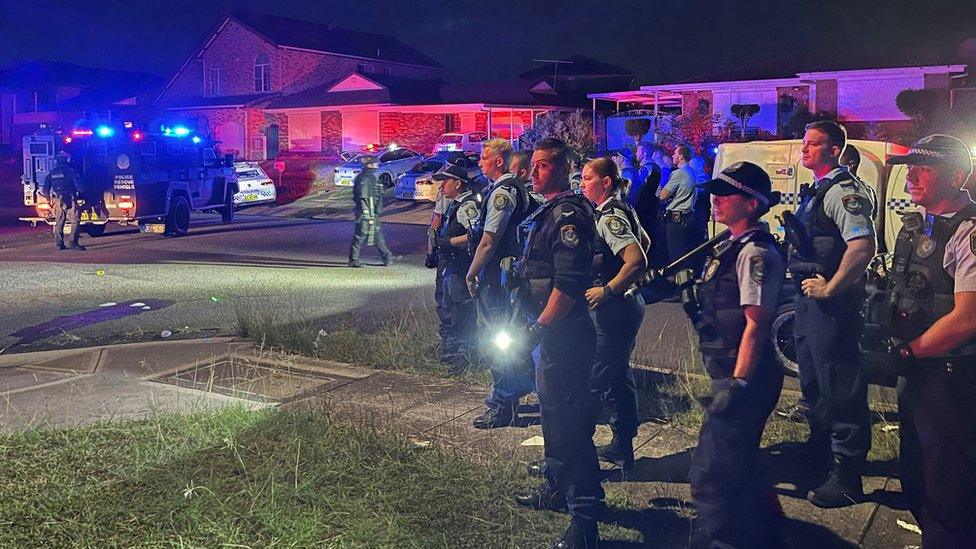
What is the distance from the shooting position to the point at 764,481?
4.07 m

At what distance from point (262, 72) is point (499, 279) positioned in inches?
1853

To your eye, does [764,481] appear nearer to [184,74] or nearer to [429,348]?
[429,348]

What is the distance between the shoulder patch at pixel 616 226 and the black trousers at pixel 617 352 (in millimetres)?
352

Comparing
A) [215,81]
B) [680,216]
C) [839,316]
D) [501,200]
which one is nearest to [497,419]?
[501,200]

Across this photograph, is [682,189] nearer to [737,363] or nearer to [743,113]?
[737,363]

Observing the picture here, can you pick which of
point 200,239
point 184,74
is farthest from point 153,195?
point 184,74

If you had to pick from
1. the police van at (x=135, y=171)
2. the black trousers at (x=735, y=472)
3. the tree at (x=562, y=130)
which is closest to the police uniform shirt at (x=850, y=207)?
the black trousers at (x=735, y=472)

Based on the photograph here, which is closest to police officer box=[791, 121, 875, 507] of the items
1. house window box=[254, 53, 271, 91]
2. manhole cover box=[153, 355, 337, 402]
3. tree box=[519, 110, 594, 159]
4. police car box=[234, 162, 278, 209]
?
manhole cover box=[153, 355, 337, 402]

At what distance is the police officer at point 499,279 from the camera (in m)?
6.09

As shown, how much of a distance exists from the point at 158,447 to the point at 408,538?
2.03 metres

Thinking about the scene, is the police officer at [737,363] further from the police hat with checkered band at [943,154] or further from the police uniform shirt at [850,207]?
the police uniform shirt at [850,207]

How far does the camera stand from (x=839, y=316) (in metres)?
5.02

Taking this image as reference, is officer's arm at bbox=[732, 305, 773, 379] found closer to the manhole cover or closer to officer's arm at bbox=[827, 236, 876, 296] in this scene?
officer's arm at bbox=[827, 236, 876, 296]

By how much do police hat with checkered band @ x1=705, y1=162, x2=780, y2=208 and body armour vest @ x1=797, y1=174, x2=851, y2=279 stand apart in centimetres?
121
